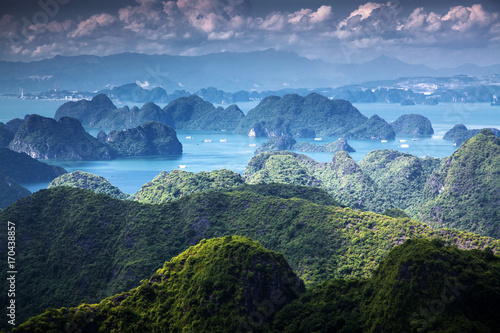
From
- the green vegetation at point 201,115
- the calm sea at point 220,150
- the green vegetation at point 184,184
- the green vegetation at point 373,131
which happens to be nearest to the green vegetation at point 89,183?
the green vegetation at point 184,184

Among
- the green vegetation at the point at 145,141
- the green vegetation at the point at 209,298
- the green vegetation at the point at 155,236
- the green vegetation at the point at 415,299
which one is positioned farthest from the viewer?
the green vegetation at the point at 145,141

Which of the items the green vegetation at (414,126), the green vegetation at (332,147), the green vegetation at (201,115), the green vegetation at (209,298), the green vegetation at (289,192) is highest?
the green vegetation at (201,115)

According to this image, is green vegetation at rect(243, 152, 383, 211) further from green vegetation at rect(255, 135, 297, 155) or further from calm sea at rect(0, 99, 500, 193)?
green vegetation at rect(255, 135, 297, 155)

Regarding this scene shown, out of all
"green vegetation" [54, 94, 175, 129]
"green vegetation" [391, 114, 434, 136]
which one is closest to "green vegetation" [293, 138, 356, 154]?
"green vegetation" [391, 114, 434, 136]

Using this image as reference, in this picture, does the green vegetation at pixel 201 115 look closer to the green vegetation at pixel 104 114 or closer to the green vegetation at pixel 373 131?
the green vegetation at pixel 104 114

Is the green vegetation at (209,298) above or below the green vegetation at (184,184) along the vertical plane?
below

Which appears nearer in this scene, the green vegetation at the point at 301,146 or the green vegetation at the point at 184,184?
the green vegetation at the point at 184,184
